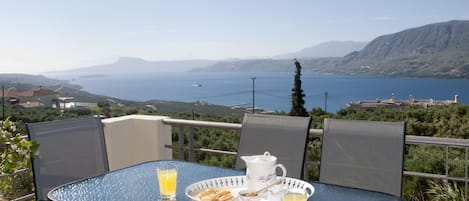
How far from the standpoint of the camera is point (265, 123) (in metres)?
2.31

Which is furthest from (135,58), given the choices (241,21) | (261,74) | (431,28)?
(431,28)

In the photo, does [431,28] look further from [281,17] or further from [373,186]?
[373,186]

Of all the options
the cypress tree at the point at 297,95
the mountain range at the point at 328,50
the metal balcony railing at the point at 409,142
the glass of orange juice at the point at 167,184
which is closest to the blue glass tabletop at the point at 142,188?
the glass of orange juice at the point at 167,184

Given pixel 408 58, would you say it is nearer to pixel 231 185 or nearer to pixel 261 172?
pixel 231 185

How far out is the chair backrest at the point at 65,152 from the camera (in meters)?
2.06

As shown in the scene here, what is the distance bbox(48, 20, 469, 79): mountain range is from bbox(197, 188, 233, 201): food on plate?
8.91 meters

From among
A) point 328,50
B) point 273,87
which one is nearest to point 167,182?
point 273,87

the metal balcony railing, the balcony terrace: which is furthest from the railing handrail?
the balcony terrace

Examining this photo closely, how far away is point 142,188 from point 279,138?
32.4 inches

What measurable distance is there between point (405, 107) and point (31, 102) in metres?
8.06

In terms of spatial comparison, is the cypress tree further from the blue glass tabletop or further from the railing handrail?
the blue glass tabletop

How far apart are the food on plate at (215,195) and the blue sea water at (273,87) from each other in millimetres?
8534

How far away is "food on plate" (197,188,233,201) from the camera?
58.8 inches

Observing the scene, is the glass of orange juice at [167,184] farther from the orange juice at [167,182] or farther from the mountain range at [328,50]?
the mountain range at [328,50]
